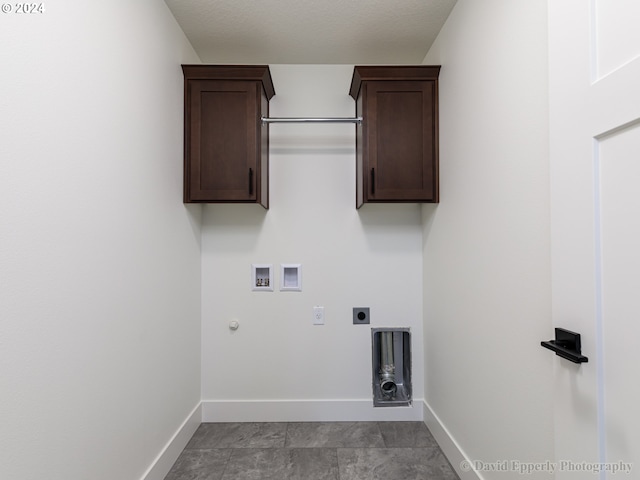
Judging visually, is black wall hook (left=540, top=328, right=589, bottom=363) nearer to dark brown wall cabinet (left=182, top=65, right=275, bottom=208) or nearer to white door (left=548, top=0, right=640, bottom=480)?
white door (left=548, top=0, right=640, bottom=480)

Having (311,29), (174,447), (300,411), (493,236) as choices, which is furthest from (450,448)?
(311,29)

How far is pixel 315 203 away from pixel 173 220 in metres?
0.97

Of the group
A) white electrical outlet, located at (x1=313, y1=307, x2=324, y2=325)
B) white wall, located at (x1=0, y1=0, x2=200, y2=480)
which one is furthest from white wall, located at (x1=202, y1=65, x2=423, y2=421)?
white wall, located at (x1=0, y1=0, x2=200, y2=480)

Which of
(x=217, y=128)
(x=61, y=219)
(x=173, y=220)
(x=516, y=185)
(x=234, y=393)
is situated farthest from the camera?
(x=234, y=393)

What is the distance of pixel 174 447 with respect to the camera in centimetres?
191

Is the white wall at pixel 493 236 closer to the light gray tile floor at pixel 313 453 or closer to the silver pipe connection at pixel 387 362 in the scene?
the light gray tile floor at pixel 313 453

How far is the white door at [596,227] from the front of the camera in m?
0.72

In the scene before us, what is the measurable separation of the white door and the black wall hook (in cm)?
2

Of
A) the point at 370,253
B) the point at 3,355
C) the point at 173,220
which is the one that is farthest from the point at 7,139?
the point at 370,253

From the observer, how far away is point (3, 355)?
34.8 inches

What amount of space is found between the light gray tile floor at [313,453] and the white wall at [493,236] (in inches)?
7.7

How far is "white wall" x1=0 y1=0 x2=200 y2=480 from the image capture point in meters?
0.93

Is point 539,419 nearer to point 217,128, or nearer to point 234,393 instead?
point 234,393

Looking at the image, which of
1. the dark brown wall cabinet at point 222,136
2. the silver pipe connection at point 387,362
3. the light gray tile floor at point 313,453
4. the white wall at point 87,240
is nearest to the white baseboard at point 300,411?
the light gray tile floor at point 313,453
